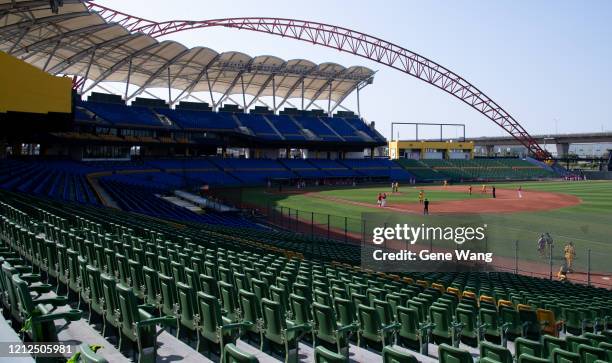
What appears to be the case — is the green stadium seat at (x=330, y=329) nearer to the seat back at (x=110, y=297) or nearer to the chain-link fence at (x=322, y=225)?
the seat back at (x=110, y=297)

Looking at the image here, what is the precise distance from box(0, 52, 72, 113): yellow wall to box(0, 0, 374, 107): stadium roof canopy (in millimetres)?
15666

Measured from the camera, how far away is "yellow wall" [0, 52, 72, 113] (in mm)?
14867

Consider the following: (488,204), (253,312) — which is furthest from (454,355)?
(488,204)

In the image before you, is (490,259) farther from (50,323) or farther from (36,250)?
(50,323)

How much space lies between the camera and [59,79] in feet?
63.8

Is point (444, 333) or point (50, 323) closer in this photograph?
point (50, 323)

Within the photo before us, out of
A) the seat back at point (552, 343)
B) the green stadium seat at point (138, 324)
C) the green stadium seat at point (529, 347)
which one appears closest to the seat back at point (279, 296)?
the green stadium seat at point (138, 324)

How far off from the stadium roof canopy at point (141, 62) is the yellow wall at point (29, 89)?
15666 mm

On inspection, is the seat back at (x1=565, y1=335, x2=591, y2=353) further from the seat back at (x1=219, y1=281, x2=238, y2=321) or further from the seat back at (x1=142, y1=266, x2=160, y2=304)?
the seat back at (x1=142, y1=266, x2=160, y2=304)

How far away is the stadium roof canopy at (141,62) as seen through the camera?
39.5 meters

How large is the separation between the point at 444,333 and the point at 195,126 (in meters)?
73.8

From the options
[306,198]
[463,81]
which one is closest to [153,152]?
[306,198]

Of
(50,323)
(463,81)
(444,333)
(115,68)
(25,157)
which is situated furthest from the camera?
(463,81)

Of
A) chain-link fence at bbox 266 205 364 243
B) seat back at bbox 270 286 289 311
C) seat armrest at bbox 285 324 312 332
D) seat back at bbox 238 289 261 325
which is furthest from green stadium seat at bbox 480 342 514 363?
chain-link fence at bbox 266 205 364 243
